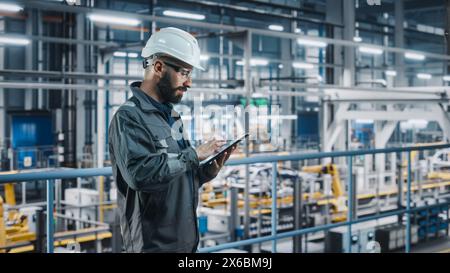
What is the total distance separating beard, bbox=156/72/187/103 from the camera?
2.19 meters

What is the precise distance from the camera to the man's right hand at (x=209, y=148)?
2.18 meters

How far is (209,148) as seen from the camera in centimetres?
220

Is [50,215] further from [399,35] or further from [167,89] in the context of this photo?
[399,35]

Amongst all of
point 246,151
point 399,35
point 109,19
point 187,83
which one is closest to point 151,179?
point 187,83

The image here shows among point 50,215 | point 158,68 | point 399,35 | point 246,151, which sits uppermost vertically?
point 399,35

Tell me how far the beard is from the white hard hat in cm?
9

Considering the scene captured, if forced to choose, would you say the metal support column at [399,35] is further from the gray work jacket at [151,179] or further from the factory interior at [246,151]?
the gray work jacket at [151,179]

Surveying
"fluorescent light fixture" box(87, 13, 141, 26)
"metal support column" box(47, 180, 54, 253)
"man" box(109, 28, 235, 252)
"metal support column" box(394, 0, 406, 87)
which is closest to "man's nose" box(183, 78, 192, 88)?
"man" box(109, 28, 235, 252)

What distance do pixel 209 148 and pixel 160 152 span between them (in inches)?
8.2

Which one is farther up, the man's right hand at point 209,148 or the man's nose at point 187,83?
the man's nose at point 187,83

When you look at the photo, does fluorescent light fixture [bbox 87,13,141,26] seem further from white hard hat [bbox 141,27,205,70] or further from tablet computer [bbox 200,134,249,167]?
tablet computer [bbox 200,134,249,167]

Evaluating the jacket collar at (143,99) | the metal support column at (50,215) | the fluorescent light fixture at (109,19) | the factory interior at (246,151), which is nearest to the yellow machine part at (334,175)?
the factory interior at (246,151)

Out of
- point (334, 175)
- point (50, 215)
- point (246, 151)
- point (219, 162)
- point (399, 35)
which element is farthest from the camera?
point (399, 35)
